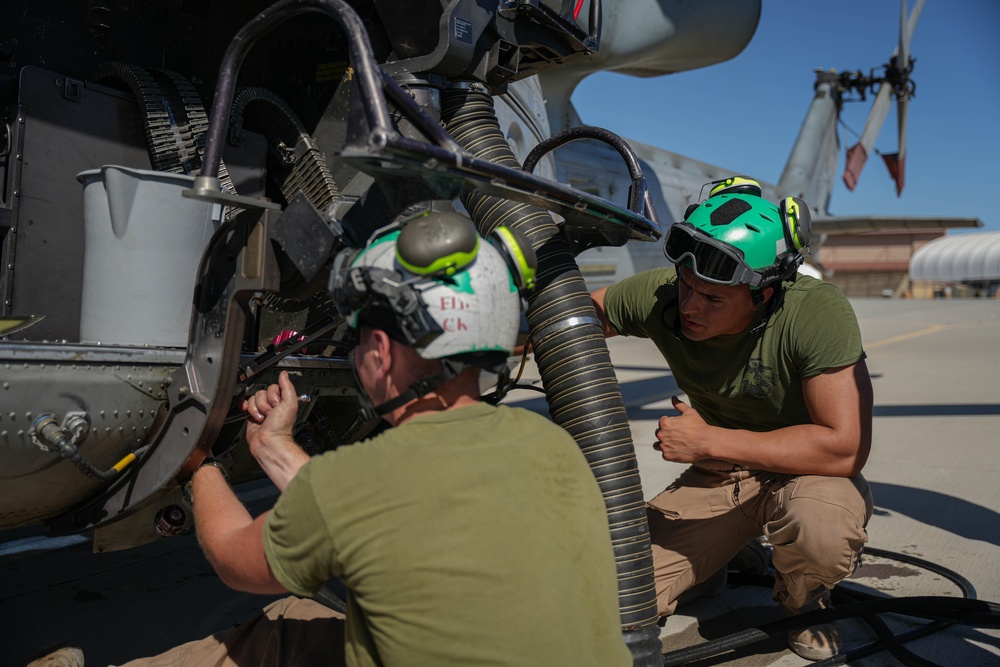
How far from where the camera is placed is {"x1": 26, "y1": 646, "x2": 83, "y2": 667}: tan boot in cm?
214

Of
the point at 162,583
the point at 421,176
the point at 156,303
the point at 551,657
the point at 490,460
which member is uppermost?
the point at 421,176

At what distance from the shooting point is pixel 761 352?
8.96ft

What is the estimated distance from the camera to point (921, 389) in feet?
27.3

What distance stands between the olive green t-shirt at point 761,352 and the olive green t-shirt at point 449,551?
1509mm

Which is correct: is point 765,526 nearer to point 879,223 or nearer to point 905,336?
point 905,336

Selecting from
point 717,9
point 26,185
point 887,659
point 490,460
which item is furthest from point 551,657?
point 717,9

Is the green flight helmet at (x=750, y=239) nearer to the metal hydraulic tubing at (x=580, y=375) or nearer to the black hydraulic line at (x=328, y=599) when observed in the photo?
the metal hydraulic tubing at (x=580, y=375)

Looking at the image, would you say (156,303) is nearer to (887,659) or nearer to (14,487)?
(14,487)

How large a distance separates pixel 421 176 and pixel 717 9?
5.02 metres

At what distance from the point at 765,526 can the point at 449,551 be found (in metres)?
1.79

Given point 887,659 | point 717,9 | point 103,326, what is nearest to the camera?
point 103,326

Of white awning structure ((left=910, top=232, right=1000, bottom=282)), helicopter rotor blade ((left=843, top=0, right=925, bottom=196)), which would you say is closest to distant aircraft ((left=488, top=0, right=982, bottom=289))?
helicopter rotor blade ((left=843, top=0, right=925, bottom=196))

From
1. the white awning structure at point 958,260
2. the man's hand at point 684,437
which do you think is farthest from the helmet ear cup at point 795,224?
the white awning structure at point 958,260

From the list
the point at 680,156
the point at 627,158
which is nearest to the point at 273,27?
the point at 627,158
